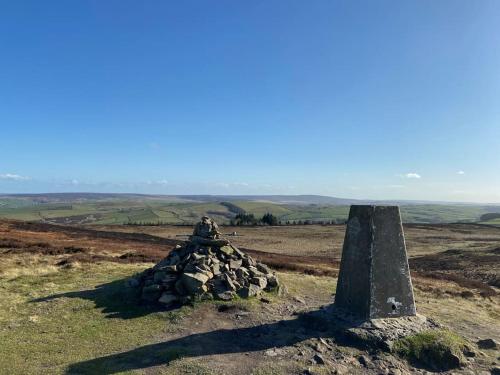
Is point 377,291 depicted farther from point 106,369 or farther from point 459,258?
point 459,258

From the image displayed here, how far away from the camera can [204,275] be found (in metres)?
17.3

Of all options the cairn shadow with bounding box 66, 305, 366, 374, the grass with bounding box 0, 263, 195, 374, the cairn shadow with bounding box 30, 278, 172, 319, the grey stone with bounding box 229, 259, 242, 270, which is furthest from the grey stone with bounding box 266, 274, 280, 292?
the cairn shadow with bounding box 30, 278, 172, 319

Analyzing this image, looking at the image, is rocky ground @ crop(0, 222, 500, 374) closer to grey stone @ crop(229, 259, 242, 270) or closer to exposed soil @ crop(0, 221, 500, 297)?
grey stone @ crop(229, 259, 242, 270)

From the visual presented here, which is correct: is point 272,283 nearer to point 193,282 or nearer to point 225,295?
point 225,295

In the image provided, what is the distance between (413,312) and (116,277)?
14.8 metres

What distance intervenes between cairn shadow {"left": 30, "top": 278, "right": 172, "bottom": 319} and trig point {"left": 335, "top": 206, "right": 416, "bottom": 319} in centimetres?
706

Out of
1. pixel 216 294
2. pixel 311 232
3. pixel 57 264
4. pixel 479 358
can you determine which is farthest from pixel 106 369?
pixel 311 232

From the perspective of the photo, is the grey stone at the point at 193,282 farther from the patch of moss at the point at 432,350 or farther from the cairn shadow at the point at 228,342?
the patch of moss at the point at 432,350

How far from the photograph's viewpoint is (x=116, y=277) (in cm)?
2233

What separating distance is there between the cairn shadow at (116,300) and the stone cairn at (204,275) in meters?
0.38

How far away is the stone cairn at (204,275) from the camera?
1695cm

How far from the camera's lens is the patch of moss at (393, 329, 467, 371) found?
12.8 meters

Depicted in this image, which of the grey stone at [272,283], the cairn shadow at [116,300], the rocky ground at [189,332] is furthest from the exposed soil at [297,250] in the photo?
the grey stone at [272,283]

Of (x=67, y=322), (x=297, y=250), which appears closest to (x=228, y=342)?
(x=67, y=322)
